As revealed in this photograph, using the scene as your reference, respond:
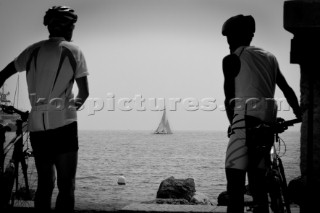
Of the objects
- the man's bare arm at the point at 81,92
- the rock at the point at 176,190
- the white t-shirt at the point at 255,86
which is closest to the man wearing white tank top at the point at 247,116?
the white t-shirt at the point at 255,86

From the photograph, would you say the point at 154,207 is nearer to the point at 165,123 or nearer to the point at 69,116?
the point at 69,116

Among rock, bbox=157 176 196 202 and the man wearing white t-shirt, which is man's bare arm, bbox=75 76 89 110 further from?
rock, bbox=157 176 196 202

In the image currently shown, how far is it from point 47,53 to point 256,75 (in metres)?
1.46

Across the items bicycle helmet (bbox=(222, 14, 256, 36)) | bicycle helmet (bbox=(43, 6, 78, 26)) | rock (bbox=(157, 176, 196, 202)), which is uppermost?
bicycle helmet (bbox=(43, 6, 78, 26))

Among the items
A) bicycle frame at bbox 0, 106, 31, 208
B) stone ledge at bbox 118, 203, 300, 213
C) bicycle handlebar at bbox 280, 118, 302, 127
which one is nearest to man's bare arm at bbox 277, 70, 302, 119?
bicycle handlebar at bbox 280, 118, 302, 127

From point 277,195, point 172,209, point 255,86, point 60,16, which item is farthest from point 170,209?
point 60,16

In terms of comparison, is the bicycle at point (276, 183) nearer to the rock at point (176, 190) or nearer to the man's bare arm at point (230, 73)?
the man's bare arm at point (230, 73)

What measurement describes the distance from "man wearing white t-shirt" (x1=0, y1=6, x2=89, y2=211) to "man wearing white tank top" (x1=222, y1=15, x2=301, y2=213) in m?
1.05

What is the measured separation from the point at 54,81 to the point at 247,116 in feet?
4.47

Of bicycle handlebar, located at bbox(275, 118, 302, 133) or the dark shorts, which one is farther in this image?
bicycle handlebar, located at bbox(275, 118, 302, 133)

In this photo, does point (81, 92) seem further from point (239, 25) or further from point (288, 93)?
point (288, 93)

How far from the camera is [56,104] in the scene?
12.7 feet

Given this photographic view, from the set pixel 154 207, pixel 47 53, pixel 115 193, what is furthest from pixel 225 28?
pixel 115 193

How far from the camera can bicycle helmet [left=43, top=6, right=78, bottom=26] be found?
394cm
